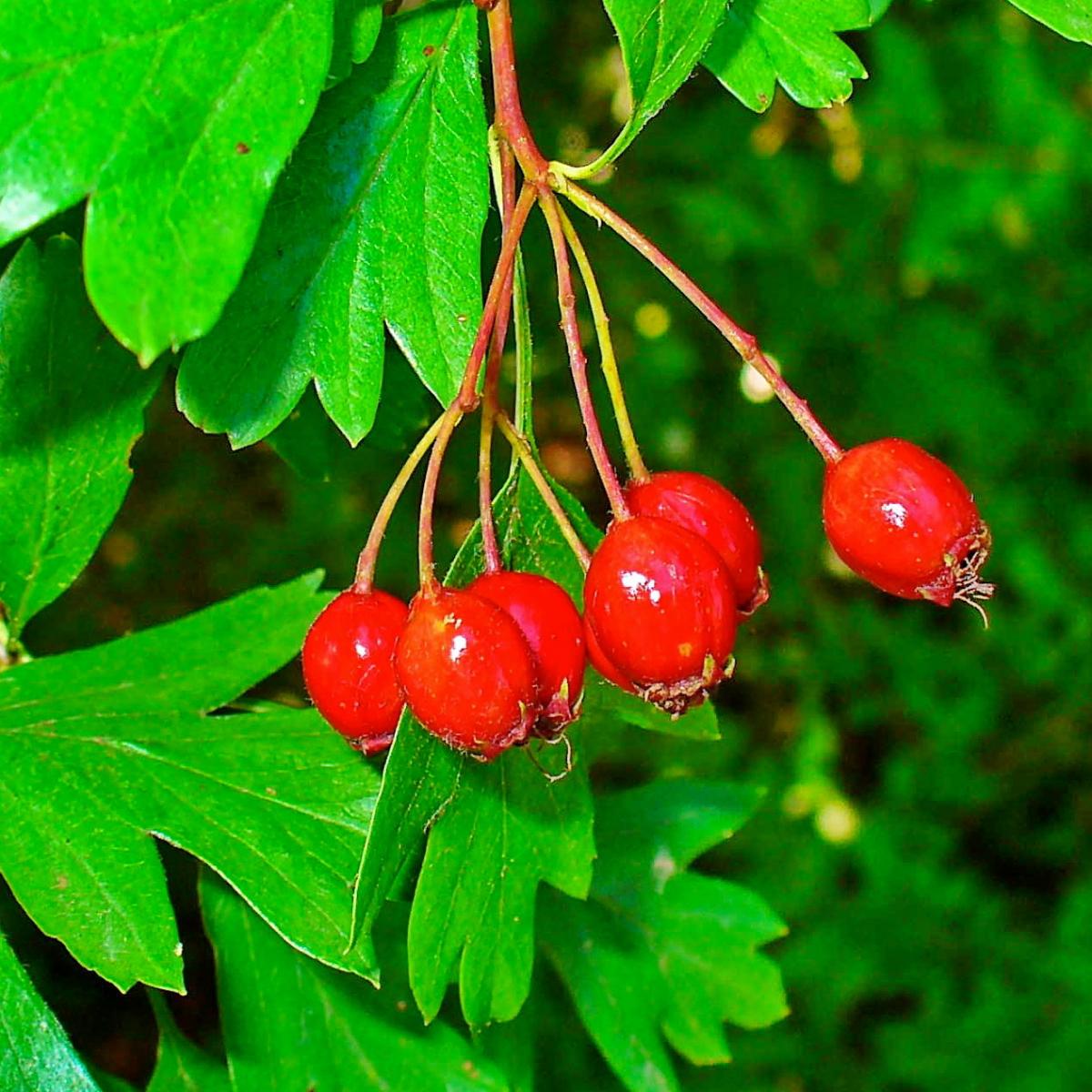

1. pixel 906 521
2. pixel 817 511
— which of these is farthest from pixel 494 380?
pixel 817 511

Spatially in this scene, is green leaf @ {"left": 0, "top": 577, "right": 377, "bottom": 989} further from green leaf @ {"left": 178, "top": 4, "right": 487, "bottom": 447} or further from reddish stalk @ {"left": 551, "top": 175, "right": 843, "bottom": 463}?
reddish stalk @ {"left": 551, "top": 175, "right": 843, "bottom": 463}

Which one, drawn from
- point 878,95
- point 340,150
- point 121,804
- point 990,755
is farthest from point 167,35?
point 990,755

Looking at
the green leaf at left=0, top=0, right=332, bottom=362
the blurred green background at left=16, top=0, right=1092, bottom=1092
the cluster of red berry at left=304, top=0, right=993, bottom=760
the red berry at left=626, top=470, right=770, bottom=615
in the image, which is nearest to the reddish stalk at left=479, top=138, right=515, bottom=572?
the cluster of red berry at left=304, top=0, right=993, bottom=760

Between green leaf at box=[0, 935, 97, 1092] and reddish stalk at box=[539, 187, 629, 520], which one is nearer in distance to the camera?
reddish stalk at box=[539, 187, 629, 520]

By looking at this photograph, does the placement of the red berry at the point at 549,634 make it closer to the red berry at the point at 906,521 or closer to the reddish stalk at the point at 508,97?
the red berry at the point at 906,521

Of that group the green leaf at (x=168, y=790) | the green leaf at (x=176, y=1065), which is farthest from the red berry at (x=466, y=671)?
the green leaf at (x=176, y=1065)

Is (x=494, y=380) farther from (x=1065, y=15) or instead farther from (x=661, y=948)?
(x=661, y=948)

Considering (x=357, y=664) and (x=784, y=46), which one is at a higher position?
(x=784, y=46)

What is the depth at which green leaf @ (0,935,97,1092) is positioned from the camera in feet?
4.15

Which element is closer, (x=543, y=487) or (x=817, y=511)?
(x=543, y=487)

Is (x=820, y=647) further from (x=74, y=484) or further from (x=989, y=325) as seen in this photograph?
(x=74, y=484)

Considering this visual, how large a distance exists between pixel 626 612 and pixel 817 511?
2.40 metres

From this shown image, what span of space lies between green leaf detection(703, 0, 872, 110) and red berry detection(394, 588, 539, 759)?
52 cm

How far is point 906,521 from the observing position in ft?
3.43
